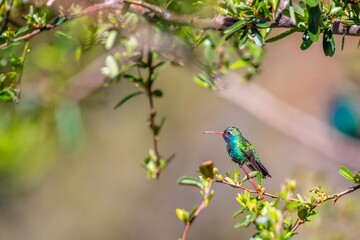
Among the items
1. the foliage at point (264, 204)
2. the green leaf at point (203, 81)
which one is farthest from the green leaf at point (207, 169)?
the green leaf at point (203, 81)

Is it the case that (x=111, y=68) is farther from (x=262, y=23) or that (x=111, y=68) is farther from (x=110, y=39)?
(x=262, y=23)

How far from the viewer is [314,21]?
Result: 836 mm

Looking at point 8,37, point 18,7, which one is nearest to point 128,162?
point 18,7

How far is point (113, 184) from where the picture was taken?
186 inches

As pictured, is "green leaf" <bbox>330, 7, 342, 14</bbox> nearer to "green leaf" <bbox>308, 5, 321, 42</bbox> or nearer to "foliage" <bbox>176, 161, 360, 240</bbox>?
"green leaf" <bbox>308, 5, 321, 42</bbox>

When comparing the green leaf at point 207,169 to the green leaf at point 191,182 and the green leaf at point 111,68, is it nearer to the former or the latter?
the green leaf at point 191,182

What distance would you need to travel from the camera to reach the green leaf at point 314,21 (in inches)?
32.4

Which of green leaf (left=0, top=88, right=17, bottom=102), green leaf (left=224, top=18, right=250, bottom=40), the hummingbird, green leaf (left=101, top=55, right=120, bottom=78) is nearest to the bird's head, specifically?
the hummingbird

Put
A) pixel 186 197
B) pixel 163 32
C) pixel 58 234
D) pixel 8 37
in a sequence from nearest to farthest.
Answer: pixel 8 37 < pixel 163 32 < pixel 186 197 < pixel 58 234

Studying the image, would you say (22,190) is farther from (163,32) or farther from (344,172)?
(344,172)

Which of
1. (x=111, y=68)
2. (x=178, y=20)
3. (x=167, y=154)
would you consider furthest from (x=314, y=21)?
(x=167, y=154)

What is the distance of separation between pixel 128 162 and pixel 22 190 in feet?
4.35

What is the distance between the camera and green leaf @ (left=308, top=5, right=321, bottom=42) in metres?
0.82

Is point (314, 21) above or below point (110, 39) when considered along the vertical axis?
above
